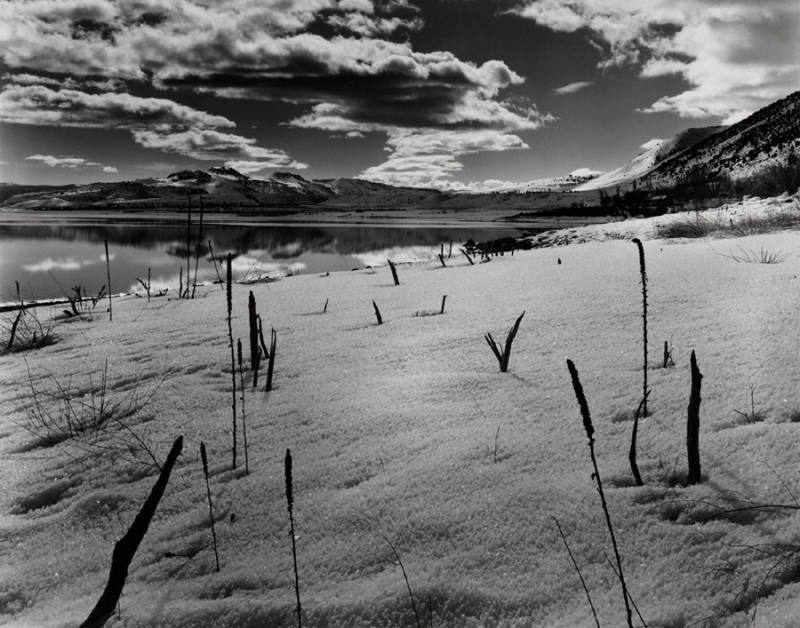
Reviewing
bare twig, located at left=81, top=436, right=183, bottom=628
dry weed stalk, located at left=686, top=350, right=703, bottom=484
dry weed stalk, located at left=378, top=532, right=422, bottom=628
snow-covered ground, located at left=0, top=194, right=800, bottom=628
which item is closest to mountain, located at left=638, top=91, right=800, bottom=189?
snow-covered ground, located at left=0, top=194, right=800, bottom=628

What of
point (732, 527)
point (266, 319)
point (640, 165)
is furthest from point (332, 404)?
point (640, 165)

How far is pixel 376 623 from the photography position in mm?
992

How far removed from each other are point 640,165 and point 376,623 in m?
194

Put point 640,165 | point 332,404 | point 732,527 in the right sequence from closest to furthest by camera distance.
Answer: point 732,527
point 332,404
point 640,165

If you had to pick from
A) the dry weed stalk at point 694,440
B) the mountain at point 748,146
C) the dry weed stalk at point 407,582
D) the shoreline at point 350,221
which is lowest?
the dry weed stalk at point 407,582

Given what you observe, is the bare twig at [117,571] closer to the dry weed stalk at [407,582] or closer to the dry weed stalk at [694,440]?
the dry weed stalk at [407,582]

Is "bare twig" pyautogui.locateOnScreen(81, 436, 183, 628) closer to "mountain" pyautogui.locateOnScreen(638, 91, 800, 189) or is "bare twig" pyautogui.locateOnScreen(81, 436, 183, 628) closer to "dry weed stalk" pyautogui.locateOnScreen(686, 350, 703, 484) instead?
"dry weed stalk" pyautogui.locateOnScreen(686, 350, 703, 484)

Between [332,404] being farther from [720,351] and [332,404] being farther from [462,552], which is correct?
[720,351]

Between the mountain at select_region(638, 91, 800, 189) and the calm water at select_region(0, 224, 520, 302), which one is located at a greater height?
the mountain at select_region(638, 91, 800, 189)

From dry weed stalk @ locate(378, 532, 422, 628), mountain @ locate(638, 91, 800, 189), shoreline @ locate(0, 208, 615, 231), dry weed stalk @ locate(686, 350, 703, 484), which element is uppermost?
mountain @ locate(638, 91, 800, 189)

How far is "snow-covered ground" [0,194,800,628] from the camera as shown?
3.36 ft

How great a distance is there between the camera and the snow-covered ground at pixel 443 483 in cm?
102

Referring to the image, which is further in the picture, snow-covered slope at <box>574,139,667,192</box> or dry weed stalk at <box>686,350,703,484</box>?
snow-covered slope at <box>574,139,667,192</box>

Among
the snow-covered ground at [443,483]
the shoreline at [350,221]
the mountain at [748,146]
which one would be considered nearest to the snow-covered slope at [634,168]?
the mountain at [748,146]
